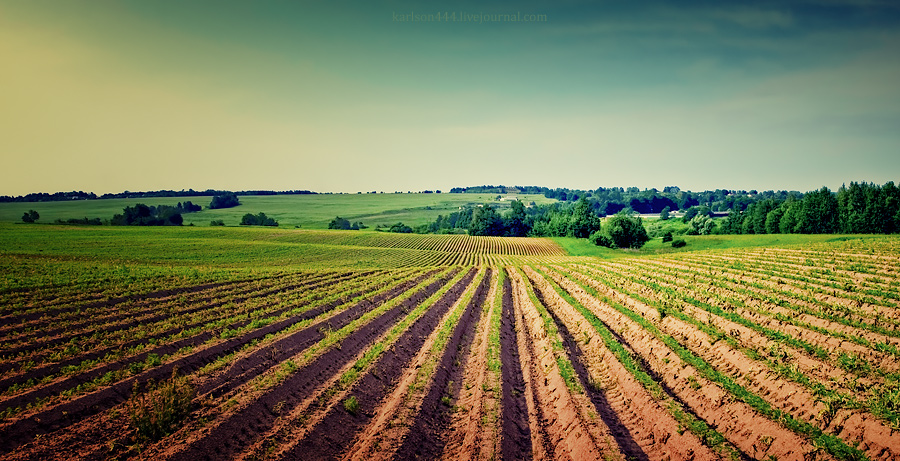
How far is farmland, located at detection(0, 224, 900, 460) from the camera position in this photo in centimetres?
847

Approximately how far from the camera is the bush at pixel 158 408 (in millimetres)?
8391

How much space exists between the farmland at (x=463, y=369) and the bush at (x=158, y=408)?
0.36 feet

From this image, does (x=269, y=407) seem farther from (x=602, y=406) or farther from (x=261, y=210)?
(x=261, y=210)

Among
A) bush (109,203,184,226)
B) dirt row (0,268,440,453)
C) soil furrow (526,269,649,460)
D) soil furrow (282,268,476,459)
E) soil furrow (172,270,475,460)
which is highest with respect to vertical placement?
bush (109,203,184,226)

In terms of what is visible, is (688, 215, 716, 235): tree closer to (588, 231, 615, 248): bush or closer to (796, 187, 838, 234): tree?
(796, 187, 838, 234): tree

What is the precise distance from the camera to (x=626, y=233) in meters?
64.3

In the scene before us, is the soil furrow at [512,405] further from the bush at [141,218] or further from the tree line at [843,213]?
the bush at [141,218]

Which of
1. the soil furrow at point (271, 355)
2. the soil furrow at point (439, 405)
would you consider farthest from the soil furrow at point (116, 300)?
the soil furrow at point (439, 405)

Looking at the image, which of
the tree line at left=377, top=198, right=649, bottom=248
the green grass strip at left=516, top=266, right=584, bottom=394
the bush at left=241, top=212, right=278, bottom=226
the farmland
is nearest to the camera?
the farmland

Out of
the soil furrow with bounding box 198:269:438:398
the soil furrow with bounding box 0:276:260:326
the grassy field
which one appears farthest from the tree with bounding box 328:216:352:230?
the soil furrow with bounding box 198:269:438:398

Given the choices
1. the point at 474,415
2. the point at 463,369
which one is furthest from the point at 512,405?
the point at 463,369

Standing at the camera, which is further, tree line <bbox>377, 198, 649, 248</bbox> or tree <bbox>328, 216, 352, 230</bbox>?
tree <bbox>328, 216, 352, 230</bbox>

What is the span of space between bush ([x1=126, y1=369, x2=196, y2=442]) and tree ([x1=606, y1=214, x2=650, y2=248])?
64.5 m

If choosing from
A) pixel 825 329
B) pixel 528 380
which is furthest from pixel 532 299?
pixel 825 329
